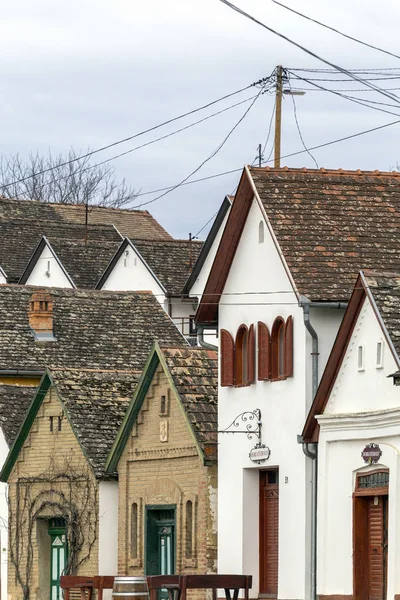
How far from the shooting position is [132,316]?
50.0 m

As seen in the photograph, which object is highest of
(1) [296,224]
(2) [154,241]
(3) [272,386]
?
(2) [154,241]

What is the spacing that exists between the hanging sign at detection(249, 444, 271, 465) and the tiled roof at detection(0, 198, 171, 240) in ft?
134

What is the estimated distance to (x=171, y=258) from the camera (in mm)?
62156

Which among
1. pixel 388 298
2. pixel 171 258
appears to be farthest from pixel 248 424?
pixel 171 258

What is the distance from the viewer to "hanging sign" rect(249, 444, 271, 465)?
33500 millimetres

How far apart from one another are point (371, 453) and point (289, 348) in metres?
3.60

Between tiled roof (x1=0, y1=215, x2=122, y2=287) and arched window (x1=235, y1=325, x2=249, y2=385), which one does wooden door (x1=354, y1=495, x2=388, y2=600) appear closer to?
arched window (x1=235, y1=325, x2=249, y2=385)

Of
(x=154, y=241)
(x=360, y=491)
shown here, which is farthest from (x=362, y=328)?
(x=154, y=241)

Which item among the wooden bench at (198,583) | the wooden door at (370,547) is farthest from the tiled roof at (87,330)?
the wooden door at (370,547)

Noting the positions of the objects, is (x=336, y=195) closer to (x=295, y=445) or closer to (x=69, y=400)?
(x=295, y=445)

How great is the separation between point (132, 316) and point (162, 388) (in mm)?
12936

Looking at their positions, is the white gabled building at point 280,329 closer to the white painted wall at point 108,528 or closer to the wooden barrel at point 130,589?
the white painted wall at point 108,528

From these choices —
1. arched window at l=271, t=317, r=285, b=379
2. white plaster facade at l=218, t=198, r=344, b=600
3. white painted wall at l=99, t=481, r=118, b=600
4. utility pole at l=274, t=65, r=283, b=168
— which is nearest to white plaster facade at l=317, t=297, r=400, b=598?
white plaster facade at l=218, t=198, r=344, b=600

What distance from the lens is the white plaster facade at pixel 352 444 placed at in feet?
95.1
